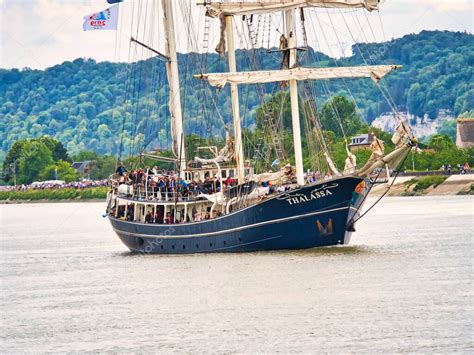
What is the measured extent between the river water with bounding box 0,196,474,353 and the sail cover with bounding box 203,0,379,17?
46.5ft

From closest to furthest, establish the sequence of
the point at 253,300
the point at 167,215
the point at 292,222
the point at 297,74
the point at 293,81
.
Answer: the point at 253,300 → the point at 292,222 → the point at 297,74 → the point at 293,81 → the point at 167,215

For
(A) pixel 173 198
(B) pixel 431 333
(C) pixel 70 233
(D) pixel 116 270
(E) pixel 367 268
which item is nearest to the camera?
(B) pixel 431 333

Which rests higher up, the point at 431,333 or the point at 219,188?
the point at 219,188

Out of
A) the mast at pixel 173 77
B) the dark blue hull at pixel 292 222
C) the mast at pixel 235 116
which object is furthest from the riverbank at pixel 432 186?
the dark blue hull at pixel 292 222

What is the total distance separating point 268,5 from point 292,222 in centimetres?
1442

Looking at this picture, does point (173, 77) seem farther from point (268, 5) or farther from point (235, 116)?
point (268, 5)

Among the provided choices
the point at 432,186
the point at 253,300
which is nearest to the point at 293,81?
the point at 253,300

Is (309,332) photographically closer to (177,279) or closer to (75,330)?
(75,330)

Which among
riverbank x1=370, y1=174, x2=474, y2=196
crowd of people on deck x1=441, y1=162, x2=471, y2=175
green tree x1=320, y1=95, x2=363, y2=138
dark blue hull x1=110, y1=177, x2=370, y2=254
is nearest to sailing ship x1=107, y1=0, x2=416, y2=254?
dark blue hull x1=110, y1=177, x2=370, y2=254

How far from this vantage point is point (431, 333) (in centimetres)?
4481

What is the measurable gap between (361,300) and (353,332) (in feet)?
23.0

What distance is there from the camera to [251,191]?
239 feet

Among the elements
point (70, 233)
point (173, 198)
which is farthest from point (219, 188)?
point (70, 233)

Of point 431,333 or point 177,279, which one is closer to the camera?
point 431,333
